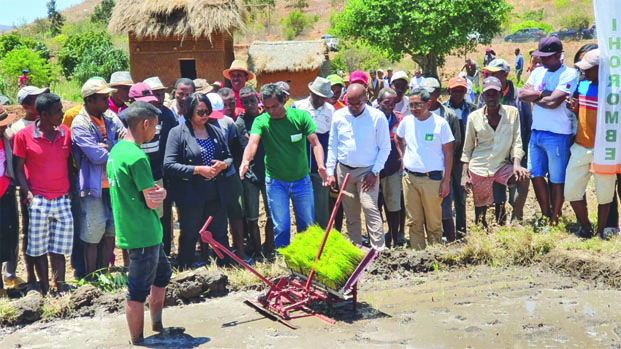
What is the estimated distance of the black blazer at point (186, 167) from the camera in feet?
22.6

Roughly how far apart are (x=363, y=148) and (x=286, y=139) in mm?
823

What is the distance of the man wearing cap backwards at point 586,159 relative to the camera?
276 inches

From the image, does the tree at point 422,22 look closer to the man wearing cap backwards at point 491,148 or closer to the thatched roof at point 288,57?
the thatched roof at point 288,57

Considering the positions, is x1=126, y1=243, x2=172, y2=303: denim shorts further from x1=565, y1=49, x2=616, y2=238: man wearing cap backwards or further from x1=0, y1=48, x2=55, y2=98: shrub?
x1=0, y1=48, x2=55, y2=98: shrub

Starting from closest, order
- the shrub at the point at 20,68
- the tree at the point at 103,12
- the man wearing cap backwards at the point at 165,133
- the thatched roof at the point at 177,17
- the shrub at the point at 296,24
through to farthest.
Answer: the man wearing cap backwards at the point at 165,133 < the thatched roof at the point at 177,17 < the shrub at the point at 20,68 < the tree at the point at 103,12 < the shrub at the point at 296,24

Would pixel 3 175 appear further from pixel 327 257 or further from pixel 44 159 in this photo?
pixel 327 257

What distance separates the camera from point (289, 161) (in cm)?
715

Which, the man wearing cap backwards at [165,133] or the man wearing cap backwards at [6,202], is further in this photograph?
the man wearing cap backwards at [165,133]

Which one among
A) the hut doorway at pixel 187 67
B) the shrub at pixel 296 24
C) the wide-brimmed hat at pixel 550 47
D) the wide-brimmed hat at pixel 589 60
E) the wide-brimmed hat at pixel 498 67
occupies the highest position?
the shrub at pixel 296 24

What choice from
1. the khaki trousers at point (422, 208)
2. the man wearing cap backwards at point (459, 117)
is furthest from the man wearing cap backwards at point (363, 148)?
the man wearing cap backwards at point (459, 117)

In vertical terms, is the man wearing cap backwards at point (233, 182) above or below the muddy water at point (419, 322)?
above

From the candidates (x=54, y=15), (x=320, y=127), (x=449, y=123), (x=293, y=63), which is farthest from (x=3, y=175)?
(x=54, y=15)

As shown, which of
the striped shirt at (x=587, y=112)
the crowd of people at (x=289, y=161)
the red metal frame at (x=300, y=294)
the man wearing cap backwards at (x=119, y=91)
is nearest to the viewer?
the red metal frame at (x=300, y=294)

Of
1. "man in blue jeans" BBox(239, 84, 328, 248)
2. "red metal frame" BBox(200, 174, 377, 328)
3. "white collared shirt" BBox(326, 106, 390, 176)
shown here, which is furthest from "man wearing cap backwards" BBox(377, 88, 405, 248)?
"red metal frame" BBox(200, 174, 377, 328)
